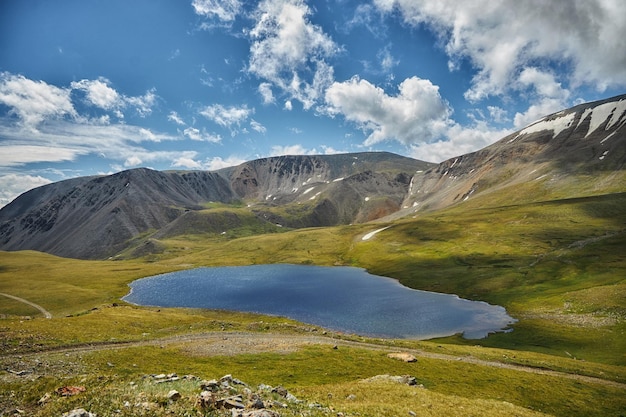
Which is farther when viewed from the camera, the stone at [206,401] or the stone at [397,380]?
the stone at [397,380]

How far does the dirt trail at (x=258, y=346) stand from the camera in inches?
1817

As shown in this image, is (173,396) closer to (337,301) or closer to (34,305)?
(337,301)

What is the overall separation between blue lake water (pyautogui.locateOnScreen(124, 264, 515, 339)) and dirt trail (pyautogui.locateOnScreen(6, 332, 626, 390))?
31362 millimetres

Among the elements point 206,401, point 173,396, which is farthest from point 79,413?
point 206,401

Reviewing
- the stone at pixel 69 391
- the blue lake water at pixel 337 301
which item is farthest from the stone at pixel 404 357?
the blue lake water at pixel 337 301

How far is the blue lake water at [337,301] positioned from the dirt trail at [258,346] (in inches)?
1235

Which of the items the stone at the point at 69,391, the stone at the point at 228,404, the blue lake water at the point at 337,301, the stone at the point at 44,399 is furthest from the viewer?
the blue lake water at the point at 337,301

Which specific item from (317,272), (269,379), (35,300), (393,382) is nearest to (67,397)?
(269,379)

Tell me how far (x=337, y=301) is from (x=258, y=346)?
249 feet

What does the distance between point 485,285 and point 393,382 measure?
4198 inches

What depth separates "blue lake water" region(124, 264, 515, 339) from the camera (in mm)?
94188

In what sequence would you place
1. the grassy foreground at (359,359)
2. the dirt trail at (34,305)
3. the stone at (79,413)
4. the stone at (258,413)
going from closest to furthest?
the stone at (79,413) → the stone at (258,413) → the grassy foreground at (359,359) → the dirt trail at (34,305)

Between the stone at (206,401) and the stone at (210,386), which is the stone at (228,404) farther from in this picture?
the stone at (210,386)

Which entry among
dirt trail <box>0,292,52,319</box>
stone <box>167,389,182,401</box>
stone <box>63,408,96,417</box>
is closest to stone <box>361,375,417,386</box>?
stone <box>167,389,182,401</box>
